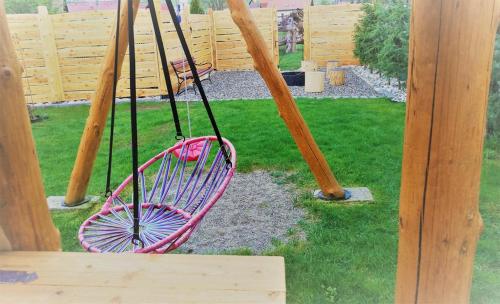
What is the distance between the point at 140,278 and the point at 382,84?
811 centimetres

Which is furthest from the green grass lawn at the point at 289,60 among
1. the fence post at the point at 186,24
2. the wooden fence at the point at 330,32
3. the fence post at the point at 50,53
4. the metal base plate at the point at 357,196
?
the metal base plate at the point at 357,196

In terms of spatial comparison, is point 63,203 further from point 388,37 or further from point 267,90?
point 388,37

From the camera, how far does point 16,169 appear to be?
125 centimetres

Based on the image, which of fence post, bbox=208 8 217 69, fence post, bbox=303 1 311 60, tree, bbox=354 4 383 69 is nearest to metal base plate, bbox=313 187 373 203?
tree, bbox=354 4 383 69

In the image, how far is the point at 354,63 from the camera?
37.9ft

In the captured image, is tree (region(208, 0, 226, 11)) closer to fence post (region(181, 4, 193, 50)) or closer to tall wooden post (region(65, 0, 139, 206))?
fence post (region(181, 4, 193, 50))

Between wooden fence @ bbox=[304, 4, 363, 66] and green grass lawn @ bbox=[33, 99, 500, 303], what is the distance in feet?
15.1

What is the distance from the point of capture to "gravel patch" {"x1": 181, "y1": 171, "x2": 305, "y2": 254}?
2.82 metres

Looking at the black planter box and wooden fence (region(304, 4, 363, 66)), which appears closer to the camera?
the black planter box

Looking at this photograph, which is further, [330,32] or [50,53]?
[330,32]

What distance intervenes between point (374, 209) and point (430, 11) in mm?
2287

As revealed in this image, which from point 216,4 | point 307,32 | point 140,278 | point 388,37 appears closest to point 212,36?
point 307,32

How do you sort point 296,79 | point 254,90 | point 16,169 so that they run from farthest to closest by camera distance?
point 296,79 < point 254,90 < point 16,169

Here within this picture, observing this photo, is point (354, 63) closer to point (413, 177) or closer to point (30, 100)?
point (30, 100)
